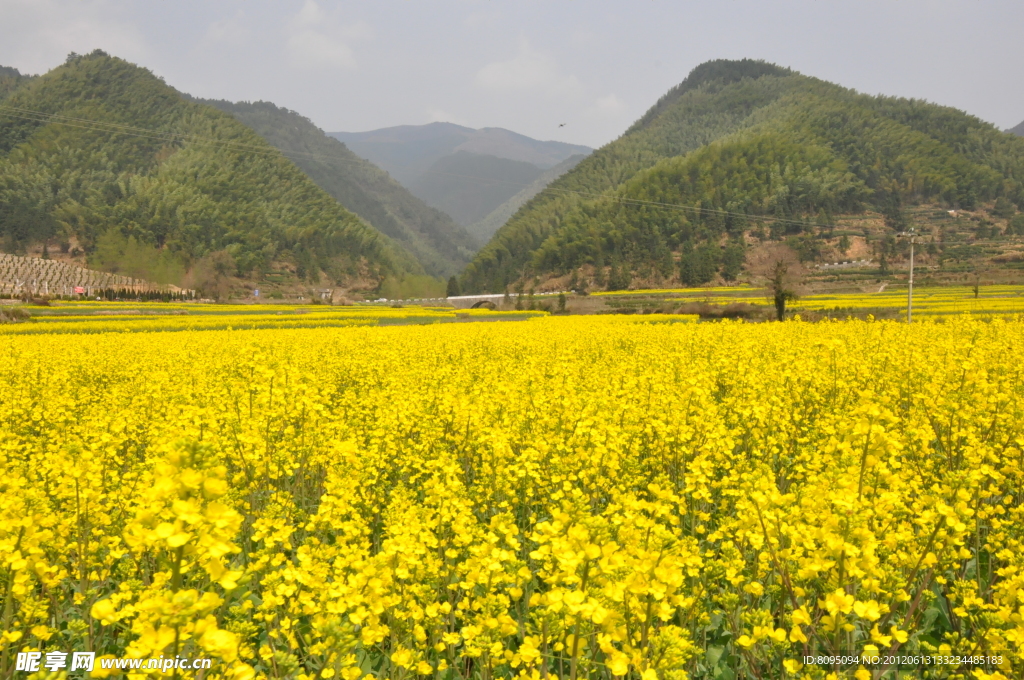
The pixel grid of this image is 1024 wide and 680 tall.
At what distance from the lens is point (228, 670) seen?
2.38 meters

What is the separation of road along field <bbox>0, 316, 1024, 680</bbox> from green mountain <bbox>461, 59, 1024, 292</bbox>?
92.0 m

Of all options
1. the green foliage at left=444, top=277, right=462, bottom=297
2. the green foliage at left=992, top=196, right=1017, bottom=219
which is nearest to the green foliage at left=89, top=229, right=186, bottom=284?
the green foliage at left=444, top=277, right=462, bottom=297

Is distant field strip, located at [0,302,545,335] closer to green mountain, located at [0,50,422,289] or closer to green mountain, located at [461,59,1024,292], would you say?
green mountain, located at [0,50,422,289]

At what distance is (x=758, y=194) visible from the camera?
11788 centimetres

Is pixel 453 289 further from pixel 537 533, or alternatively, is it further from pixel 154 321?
pixel 537 533

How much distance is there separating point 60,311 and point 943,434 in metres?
49.8

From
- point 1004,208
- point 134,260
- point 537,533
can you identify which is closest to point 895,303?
point 537,533

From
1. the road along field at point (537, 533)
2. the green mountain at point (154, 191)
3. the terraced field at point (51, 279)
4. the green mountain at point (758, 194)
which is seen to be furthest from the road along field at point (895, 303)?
the green mountain at point (154, 191)

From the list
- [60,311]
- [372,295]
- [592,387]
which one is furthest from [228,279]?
[592,387]

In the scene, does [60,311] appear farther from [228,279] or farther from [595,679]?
[228,279]

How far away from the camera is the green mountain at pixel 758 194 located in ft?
351

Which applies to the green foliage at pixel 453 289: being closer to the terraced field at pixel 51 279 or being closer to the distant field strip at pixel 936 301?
the terraced field at pixel 51 279

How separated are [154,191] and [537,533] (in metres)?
147

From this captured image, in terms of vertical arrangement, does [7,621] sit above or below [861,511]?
below
